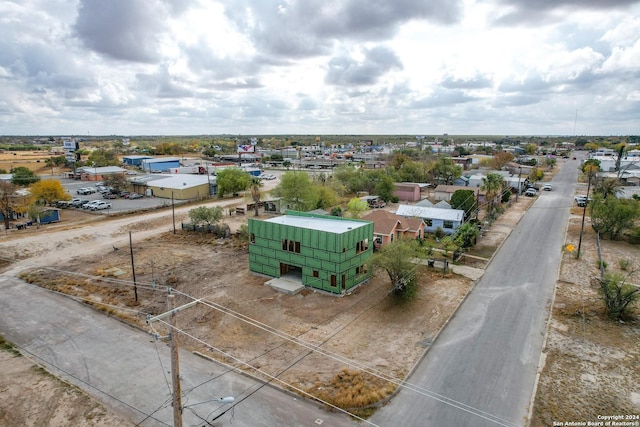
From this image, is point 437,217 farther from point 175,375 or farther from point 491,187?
point 175,375

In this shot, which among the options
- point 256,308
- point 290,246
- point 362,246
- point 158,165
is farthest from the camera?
point 158,165

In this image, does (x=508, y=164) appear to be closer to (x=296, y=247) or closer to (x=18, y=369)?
(x=296, y=247)

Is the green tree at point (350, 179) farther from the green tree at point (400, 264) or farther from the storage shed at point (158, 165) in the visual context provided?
the storage shed at point (158, 165)

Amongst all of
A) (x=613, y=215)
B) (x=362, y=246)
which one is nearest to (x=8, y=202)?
(x=362, y=246)

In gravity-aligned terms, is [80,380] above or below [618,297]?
below

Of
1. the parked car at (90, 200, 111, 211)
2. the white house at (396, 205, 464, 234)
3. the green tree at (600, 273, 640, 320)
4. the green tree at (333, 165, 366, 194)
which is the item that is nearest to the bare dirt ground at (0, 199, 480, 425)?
the green tree at (600, 273, 640, 320)

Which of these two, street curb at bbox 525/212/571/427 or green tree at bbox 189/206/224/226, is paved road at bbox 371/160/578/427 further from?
green tree at bbox 189/206/224/226
